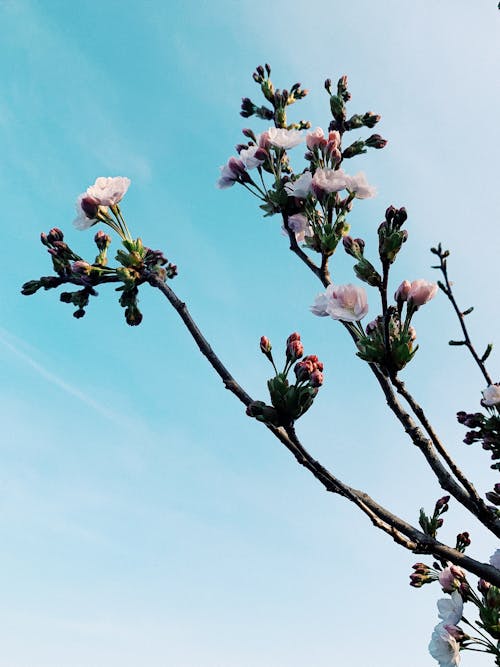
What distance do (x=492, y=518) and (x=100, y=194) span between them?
252 centimetres

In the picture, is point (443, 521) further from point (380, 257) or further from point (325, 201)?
point (325, 201)

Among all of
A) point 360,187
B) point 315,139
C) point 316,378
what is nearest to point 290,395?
point 316,378

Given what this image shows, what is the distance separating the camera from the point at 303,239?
145 inches

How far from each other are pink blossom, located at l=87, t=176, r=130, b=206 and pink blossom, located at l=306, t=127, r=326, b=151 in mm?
1078

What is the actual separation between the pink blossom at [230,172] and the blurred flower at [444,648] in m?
2.91

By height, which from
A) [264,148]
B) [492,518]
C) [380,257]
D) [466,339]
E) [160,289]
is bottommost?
[492,518]

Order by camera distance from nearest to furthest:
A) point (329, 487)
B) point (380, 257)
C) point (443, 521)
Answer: point (329, 487) < point (380, 257) < point (443, 521)

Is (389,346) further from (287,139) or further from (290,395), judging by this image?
(287,139)

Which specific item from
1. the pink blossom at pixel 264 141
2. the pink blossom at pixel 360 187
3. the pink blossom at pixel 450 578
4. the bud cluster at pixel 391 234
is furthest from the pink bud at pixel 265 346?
the pink blossom at pixel 450 578

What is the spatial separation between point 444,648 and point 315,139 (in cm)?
302

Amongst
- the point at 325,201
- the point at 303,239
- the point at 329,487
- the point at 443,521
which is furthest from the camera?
the point at 303,239

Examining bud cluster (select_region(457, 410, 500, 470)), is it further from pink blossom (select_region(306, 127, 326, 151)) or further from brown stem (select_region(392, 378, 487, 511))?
pink blossom (select_region(306, 127, 326, 151))

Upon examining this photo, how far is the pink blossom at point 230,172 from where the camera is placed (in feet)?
12.2

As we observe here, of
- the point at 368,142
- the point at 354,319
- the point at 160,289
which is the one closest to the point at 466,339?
the point at 354,319
